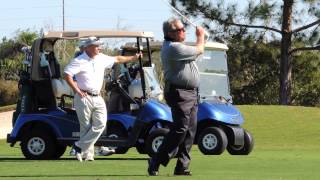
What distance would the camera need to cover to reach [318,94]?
46.3 m

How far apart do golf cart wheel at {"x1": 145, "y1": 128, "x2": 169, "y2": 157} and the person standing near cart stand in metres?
4.41

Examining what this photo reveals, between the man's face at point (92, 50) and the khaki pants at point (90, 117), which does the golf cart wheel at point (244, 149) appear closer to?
the khaki pants at point (90, 117)

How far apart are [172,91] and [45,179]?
1604 millimetres

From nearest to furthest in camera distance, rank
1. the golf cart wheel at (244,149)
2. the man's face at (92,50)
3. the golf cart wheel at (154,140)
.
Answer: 1. the man's face at (92,50)
2. the golf cart wheel at (154,140)
3. the golf cart wheel at (244,149)

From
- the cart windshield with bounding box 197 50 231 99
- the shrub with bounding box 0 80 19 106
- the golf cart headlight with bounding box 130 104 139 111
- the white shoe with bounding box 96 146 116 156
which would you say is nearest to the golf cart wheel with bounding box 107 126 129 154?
the white shoe with bounding box 96 146 116 156

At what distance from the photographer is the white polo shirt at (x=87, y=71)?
12.5 meters

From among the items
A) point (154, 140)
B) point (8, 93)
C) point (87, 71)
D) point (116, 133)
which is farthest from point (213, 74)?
point (8, 93)

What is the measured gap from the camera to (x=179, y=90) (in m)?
9.65

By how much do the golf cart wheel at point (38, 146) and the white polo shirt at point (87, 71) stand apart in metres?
2.19

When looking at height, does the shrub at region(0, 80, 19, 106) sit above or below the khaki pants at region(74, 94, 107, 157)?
below

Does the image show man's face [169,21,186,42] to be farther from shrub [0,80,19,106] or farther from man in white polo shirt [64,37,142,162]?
→ shrub [0,80,19,106]

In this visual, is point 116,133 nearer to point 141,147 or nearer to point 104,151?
point 104,151

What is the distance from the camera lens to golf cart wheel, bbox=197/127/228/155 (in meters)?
15.7

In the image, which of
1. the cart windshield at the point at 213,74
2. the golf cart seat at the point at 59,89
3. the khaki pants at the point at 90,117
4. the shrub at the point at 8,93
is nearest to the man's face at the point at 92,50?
the khaki pants at the point at 90,117
